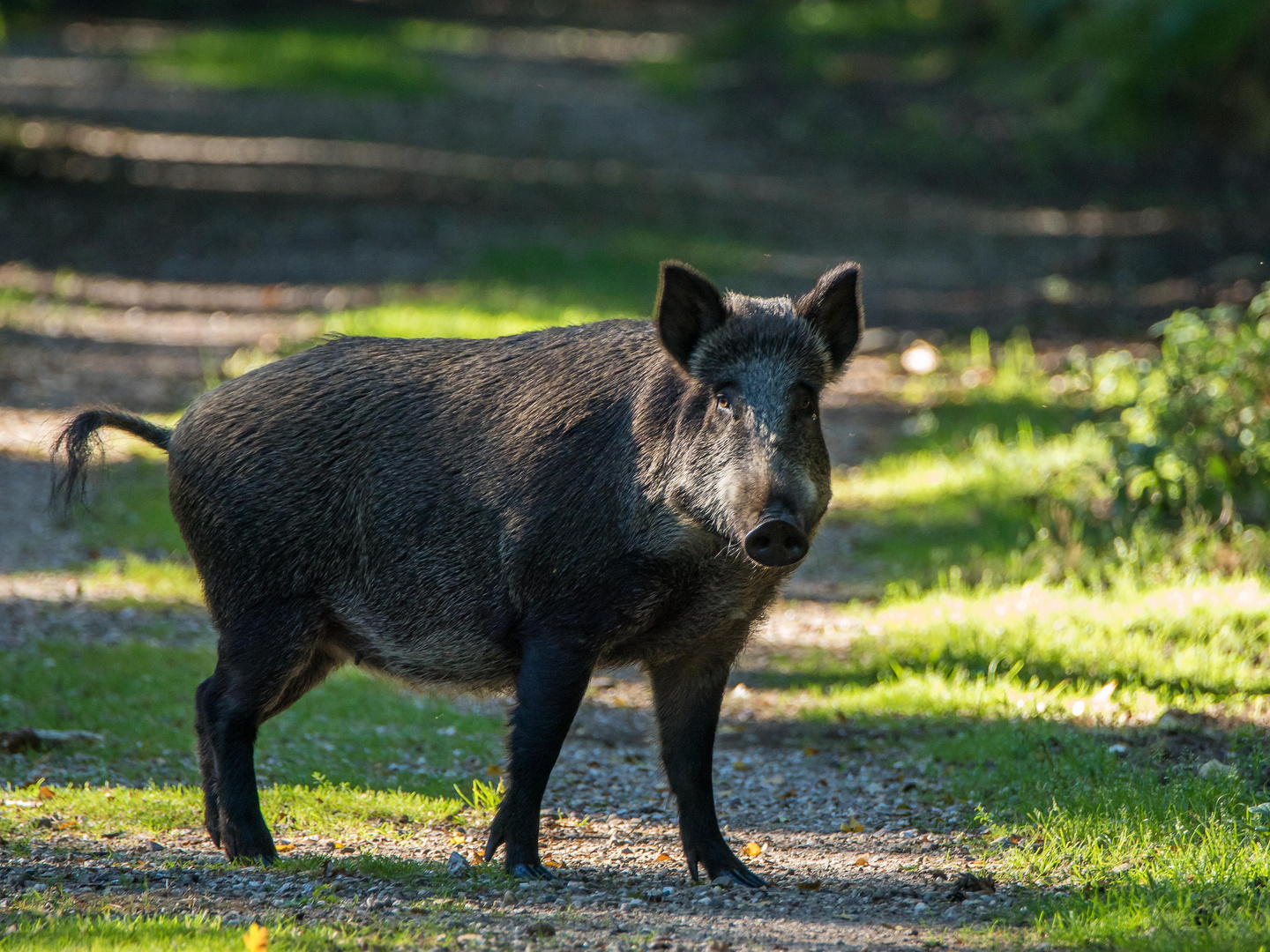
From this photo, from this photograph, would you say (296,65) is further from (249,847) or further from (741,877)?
(741,877)

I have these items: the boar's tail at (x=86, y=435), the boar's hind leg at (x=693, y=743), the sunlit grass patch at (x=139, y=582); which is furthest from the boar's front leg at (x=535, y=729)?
the sunlit grass patch at (x=139, y=582)

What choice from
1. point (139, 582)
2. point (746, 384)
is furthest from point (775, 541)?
point (139, 582)

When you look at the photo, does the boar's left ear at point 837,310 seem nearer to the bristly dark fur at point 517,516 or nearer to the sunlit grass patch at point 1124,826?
the bristly dark fur at point 517,516

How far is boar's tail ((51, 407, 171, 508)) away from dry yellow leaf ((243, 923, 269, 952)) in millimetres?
2111

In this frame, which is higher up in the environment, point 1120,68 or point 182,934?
point 1120,68

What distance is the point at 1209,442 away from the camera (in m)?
7.71

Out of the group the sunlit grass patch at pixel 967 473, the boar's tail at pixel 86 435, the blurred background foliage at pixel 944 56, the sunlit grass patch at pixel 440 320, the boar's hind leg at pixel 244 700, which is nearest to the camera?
the boar's hind leg at pixel 244 700

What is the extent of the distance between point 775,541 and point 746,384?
2.11ft

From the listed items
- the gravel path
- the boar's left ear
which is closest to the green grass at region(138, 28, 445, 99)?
the gravel path

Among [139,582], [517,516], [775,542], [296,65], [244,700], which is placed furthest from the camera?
[296,65]

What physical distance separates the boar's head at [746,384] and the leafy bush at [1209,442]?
3618 millimetres

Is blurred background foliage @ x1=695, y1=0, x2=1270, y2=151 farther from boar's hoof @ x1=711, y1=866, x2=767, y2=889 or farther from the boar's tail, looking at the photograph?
the boar's tail

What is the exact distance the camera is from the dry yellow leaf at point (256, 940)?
3.47m

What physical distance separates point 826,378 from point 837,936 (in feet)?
5.51
